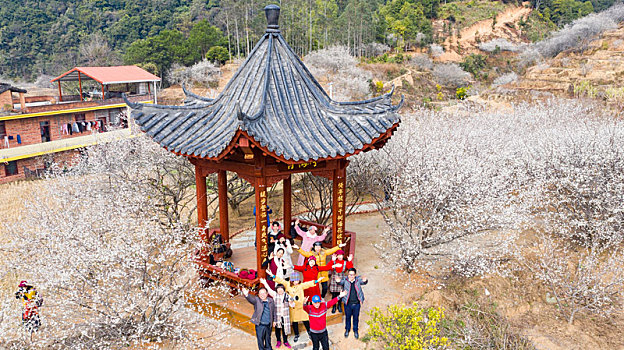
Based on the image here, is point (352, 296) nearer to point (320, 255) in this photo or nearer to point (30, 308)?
point (320, 255)

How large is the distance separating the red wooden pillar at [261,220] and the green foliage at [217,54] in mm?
51826

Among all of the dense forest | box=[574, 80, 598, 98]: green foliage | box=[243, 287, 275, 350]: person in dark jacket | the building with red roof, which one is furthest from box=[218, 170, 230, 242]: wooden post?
the dense forest

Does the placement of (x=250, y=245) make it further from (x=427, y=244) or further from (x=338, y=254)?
(x=427, y=244)

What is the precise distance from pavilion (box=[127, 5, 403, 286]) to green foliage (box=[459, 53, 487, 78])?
63.3 metres

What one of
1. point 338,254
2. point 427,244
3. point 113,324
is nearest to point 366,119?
point 338,254

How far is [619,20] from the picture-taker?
199 feet

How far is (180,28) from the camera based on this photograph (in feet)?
236

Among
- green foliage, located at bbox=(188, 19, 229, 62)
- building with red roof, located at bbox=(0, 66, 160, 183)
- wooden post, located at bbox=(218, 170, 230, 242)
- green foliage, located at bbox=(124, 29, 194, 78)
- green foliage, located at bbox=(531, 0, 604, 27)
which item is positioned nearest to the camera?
wooden post, located at bbox=(218, 170, 230, 242)

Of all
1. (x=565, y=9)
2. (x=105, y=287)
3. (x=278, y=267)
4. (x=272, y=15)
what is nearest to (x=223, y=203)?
(x=278, y=267)

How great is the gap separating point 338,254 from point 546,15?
309 ft

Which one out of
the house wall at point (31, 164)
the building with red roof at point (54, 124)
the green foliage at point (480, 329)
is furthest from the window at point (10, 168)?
the green foliage at point (480, 329)

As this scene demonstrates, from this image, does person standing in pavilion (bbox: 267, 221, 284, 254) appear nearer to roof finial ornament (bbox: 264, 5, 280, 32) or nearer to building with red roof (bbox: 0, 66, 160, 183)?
roof finial ornament (bbox: 264, 5, 280, 32)

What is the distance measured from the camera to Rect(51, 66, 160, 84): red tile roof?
3505cm

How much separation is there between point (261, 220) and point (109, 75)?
111 feet
